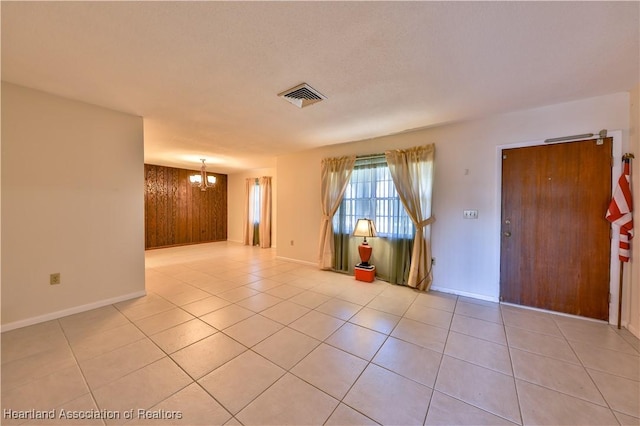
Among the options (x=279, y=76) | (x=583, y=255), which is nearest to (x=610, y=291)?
(x=583, y=255)

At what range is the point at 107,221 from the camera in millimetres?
2965

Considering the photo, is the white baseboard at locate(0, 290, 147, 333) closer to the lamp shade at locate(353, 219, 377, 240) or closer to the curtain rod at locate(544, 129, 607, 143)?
the lamp shade at locate(353, 219, 377, 240)

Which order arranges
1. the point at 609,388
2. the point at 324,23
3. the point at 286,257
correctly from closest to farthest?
the point at 324,23, the point at 609,388, the point at 286,257

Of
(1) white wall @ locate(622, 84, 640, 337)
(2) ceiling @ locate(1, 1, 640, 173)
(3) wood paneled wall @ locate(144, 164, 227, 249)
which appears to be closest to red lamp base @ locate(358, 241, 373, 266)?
(2) ceiling @ locate(1, 1, 640, 173)

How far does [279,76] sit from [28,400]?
116 inches

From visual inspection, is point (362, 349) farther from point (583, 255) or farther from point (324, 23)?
point (583, 255)

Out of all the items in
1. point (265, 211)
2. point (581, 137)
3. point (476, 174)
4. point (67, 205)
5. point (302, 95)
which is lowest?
point (265, 211)

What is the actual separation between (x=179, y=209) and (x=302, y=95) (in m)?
6.63

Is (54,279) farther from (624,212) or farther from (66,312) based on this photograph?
(624,212)

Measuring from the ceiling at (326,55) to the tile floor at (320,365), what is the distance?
8.09 feet

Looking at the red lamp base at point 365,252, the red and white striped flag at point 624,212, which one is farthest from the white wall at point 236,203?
the red and white striped flag at point 624,212

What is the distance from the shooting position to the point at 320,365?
184 cm

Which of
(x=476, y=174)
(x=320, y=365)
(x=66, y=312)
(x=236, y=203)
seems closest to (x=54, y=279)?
(x=66, y=312)

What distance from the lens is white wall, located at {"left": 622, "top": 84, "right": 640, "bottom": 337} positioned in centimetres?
228
